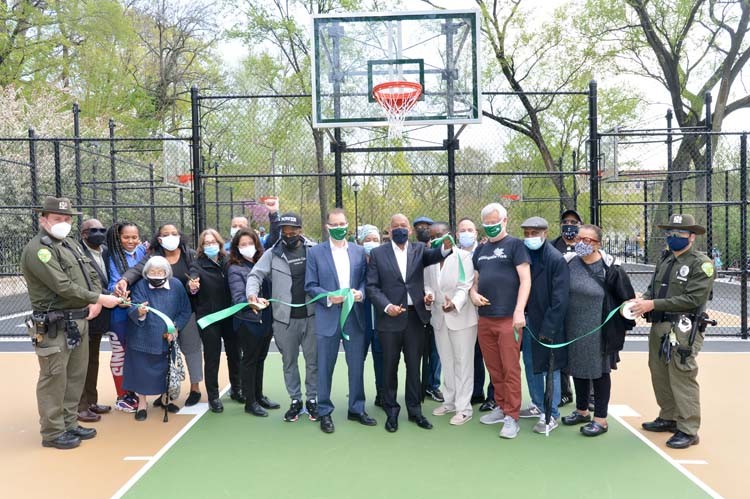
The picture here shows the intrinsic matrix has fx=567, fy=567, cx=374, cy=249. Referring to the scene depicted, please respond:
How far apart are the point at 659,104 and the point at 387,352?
73.5ft

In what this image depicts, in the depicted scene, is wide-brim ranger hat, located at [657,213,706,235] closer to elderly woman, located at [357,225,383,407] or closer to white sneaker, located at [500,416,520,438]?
white sneaker, located at [500,416,520,438]

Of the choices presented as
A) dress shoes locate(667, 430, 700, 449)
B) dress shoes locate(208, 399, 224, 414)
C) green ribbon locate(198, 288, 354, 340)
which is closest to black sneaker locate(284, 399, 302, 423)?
dress shoes locate(208, 399, 224, 414)

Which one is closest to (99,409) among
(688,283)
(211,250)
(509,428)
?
(211,250)

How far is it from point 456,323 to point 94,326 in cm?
353

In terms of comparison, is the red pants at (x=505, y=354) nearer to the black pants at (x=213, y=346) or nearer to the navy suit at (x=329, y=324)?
the navy suit at (x=329, y=324)

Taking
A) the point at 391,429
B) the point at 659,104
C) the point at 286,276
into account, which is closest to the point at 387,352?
the point at 391,429

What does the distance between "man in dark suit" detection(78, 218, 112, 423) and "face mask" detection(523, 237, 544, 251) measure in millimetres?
4080

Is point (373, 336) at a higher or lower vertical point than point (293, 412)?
higher

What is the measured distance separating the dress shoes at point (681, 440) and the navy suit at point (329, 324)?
269 cm

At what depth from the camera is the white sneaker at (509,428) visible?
16.2 feet

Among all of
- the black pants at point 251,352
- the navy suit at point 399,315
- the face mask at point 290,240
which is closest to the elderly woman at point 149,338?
the black pants at point 251,352

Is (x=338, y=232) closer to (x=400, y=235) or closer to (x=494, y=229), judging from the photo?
(x=400, y=235)

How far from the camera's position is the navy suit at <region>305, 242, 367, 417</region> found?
5.26 meters

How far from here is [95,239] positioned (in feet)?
18.7
